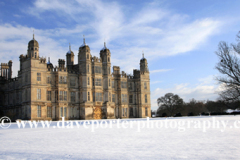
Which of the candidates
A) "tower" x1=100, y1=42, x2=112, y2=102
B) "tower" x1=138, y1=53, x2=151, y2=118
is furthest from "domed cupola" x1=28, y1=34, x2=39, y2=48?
"tower" x1=138, y1=53, x2=151, y2=118

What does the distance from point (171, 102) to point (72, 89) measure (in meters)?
A: 44.2

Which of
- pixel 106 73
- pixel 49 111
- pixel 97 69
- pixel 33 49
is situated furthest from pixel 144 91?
pixel 33 49

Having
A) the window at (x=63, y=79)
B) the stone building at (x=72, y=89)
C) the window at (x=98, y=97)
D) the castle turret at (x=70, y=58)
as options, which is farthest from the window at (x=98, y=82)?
the castle turret at (x=70, y=58)

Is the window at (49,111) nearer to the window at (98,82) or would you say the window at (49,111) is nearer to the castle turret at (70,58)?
the window at (98,82)

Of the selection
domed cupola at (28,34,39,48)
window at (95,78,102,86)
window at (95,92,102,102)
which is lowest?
window at (95,92,102,102)

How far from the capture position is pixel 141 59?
60250mm

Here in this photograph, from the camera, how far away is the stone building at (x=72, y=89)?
142 ft

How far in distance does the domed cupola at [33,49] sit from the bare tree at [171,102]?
5124cm

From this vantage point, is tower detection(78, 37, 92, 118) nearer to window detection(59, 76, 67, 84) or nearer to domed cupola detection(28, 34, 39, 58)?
window detection(59, 76, 67, 84)

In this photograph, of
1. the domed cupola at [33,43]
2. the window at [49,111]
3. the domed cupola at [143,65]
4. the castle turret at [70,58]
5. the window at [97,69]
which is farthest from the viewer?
the domed cupola at [143,65]

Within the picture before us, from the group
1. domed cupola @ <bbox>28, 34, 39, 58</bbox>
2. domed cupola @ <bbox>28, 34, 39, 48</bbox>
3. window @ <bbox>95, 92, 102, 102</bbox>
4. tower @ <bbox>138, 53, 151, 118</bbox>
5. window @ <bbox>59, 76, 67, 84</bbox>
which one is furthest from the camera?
tower @ <bbox>138, 53, 151, 118</bbox>

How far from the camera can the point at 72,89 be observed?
4853cm

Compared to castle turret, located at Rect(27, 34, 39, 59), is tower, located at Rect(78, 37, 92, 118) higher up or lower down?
lower down

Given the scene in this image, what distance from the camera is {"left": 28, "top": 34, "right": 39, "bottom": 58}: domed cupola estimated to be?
43188 millimetres
